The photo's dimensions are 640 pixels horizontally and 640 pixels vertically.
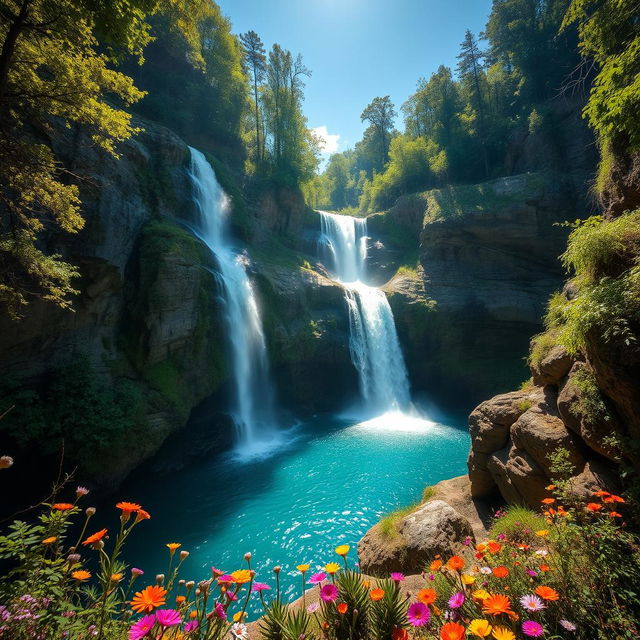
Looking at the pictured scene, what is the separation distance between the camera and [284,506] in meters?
9.33

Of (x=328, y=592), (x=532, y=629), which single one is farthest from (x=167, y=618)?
(x=532, y=629)

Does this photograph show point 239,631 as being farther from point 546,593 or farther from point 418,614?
point 546,593

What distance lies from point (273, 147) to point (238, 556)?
95.8ft

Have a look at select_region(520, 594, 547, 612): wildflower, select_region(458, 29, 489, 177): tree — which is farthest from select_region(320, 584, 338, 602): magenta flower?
select_region(458, 29, 489, 177): tree

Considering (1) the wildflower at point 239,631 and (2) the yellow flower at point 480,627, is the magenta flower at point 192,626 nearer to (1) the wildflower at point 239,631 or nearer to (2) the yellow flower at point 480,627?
(1) the wildflower at point 239,631

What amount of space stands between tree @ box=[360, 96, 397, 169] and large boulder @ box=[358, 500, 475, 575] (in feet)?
139

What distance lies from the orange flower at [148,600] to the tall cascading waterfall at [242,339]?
43.6ft

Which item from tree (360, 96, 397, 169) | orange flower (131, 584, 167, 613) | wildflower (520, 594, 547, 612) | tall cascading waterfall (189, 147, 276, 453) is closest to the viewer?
orange flower (131, 584, 167, 613)

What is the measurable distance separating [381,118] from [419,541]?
47.2m

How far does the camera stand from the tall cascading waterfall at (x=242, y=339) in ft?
49.0

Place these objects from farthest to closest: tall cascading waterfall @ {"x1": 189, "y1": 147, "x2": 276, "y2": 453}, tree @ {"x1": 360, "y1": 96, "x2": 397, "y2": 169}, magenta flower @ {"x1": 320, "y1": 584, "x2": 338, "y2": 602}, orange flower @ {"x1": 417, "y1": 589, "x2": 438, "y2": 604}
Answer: tree @ {"x1": 360, "y1": 96, "x2": 397, "y2": 169}, tall cascading waterfall @ {"x1": 189, "y1": 147, "x2": 276, "y2": 453}, magenta flower @ {"x1": 320, "y1": 584, "x2": 338, "y2": 602}, orange flower @ {"x1": 417, "y1": 589, "x2": 438, "y2": 604}

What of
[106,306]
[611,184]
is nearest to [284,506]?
[106,306]

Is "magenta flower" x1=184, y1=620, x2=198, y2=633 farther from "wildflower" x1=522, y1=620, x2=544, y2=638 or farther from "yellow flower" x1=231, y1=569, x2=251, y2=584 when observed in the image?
"wildflower" x1=522, y1=620, x2=544, y2=638

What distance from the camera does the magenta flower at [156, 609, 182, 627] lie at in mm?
1373
